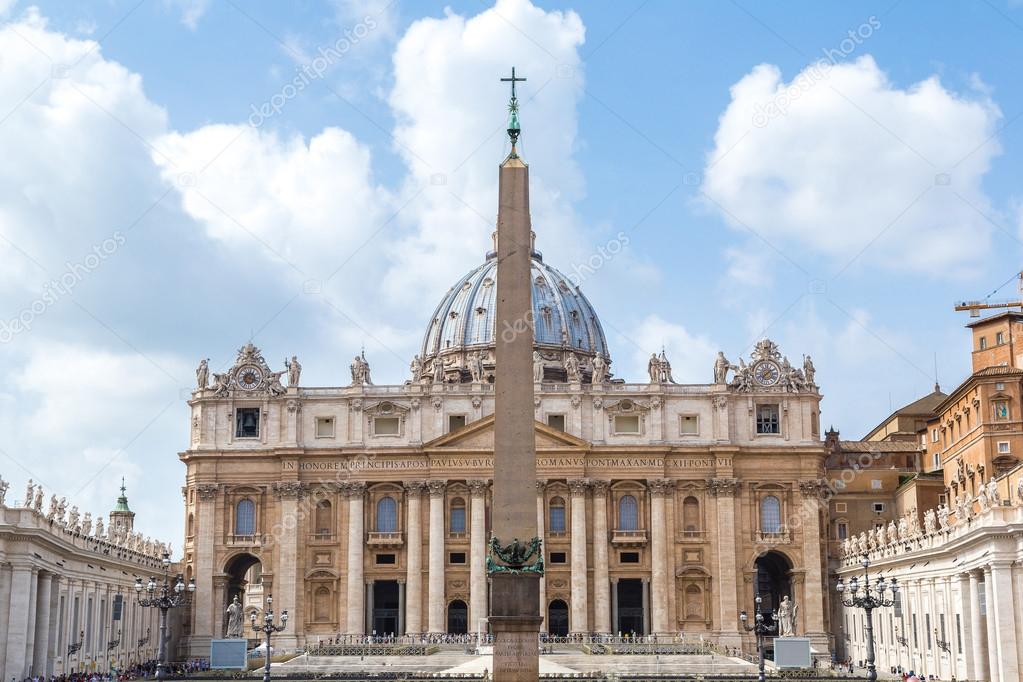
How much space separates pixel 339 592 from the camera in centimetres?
8906

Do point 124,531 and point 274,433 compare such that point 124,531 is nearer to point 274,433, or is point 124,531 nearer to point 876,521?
point 274,433

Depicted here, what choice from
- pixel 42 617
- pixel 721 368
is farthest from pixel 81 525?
pixel 721 368

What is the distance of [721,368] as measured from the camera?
90.8 meters

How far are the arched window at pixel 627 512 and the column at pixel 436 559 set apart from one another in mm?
11277

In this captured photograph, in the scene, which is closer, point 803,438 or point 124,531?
point 124,531

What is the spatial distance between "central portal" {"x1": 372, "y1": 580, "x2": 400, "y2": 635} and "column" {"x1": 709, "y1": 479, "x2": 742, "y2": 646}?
20.6 m

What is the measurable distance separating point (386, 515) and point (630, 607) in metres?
16.7

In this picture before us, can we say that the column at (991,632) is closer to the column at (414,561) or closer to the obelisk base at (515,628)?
the obelisk base at (515,628)

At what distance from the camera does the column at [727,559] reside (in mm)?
86875

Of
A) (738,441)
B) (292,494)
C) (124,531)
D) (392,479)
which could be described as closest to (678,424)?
(738,441)

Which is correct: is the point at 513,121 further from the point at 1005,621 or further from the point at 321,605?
the point at 321,605

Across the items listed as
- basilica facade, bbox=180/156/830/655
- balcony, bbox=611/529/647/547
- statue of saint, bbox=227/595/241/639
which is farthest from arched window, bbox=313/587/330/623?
balcony, bbox=611/529/647/547

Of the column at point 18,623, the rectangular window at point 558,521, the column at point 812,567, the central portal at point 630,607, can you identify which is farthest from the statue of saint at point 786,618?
the column at point 18,623

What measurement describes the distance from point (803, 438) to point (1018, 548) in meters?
37.1
